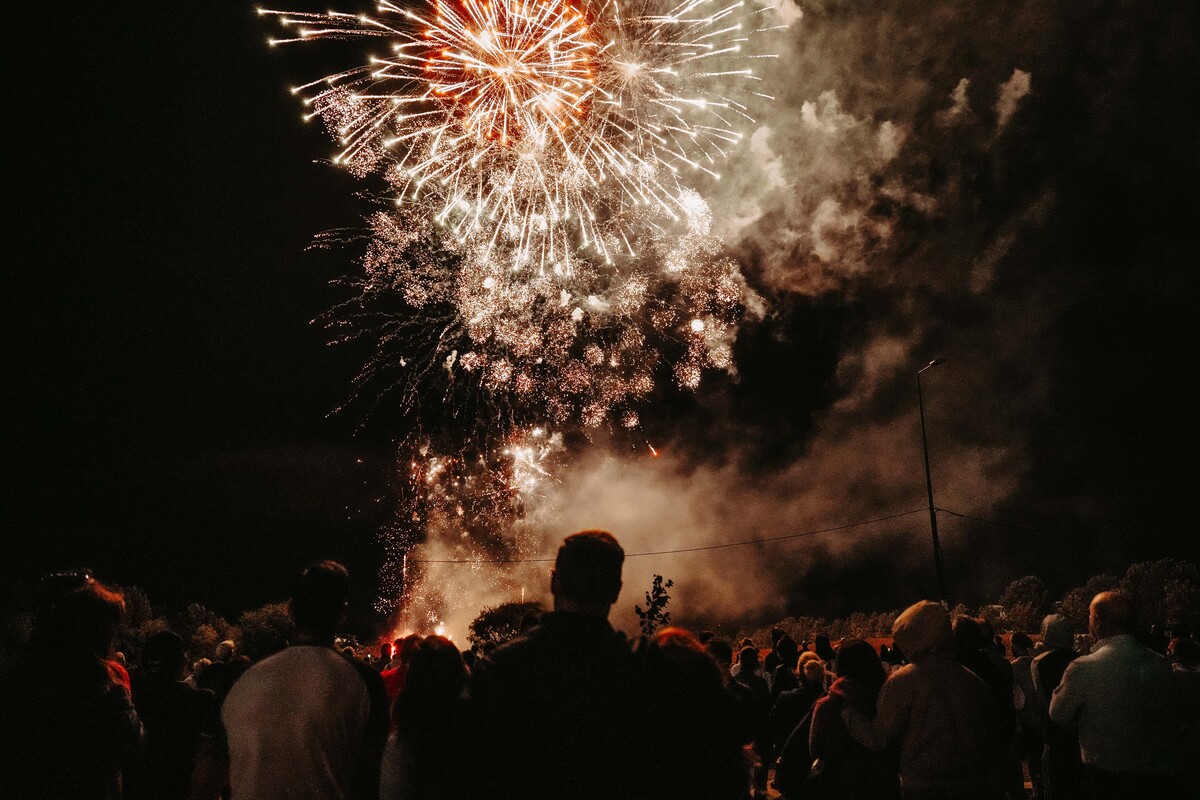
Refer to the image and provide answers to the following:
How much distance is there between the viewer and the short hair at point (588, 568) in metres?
2.70

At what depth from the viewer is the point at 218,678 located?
6.45 metres

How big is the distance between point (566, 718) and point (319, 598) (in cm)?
153

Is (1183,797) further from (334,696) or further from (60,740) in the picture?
(60,740)

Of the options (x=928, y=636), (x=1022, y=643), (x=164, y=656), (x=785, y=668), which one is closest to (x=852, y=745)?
(x=928, y=636)

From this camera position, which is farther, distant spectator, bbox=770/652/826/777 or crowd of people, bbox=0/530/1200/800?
distant spectator, bbox=770/652/826/777

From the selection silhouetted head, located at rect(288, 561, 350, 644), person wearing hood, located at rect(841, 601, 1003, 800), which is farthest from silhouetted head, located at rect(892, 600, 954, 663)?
silhouetted head, located at rect(288, 561, 350, 644)

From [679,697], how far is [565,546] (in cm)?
62

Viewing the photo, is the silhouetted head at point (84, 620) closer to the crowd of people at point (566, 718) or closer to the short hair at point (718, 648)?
the crowd of people at point (566, 718)

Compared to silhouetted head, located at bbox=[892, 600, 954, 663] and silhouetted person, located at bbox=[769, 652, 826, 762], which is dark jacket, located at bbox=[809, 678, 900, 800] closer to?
silhouetted head, located at bbox=[892, 600, 954, 663]

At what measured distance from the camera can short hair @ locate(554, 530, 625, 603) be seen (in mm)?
2695

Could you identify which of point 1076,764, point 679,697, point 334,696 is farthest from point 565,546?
point 1076,764

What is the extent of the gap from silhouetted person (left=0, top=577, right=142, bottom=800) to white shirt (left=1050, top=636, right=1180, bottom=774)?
4.99 m

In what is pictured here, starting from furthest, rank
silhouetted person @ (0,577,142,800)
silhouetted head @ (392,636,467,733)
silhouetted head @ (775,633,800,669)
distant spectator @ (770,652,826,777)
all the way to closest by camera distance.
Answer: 1. silhouetted head @ (775,633,800,669)
2. distant spectator @ (770,652,826,777)
3. silhouetted head @ (392,636,467,733)
4. silhouetted person @ (0,577,142,800)

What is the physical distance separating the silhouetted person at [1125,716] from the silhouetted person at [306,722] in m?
3.93
